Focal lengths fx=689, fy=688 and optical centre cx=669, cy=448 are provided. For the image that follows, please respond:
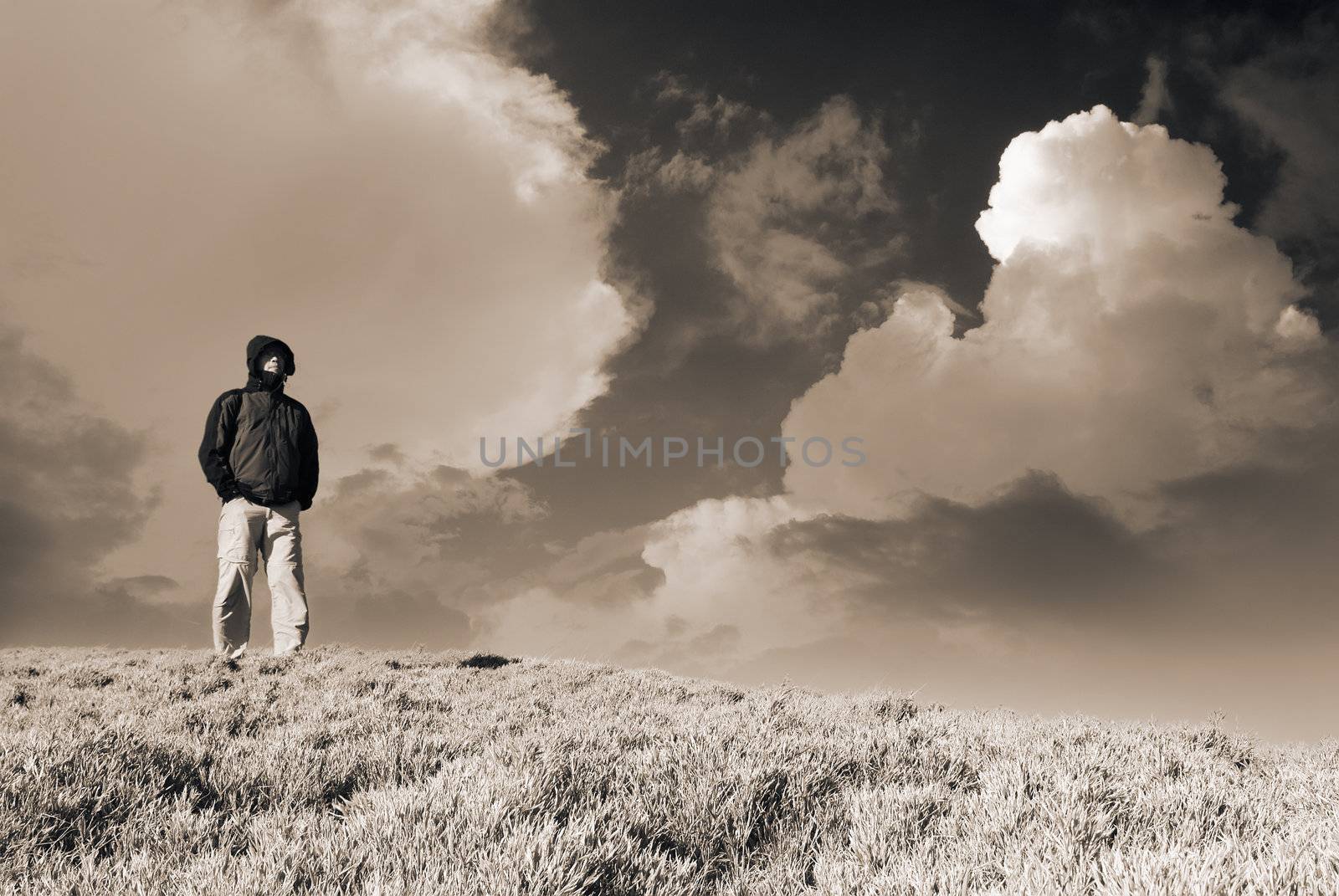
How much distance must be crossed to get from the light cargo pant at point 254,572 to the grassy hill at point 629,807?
12.0ft

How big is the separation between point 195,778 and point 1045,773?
417 cm

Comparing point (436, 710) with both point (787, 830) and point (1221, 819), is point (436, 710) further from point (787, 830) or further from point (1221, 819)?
point (1221, 819)

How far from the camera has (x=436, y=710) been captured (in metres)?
5.62

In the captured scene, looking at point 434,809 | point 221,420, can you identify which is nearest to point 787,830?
point 434,809

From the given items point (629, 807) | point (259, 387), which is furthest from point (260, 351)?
point (629, 807)

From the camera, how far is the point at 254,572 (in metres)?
8.98

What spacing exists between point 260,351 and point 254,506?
7.14 ft

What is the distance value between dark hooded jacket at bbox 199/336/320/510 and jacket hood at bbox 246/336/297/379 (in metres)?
0.01

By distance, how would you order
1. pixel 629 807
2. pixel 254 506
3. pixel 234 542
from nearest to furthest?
1. pixel 629 807
2. pixel 234 542
3. pixel 254 506

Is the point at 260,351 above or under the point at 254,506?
above

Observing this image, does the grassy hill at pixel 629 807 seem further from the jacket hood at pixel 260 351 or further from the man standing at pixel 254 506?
the jacket hood at pixel 260 351

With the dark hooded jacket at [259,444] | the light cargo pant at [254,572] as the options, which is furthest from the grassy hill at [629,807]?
the dark hooded jacket at [259,444]

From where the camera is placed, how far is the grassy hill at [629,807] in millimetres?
Answer: 2289

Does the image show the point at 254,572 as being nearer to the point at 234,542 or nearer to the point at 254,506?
the point at 234,542
